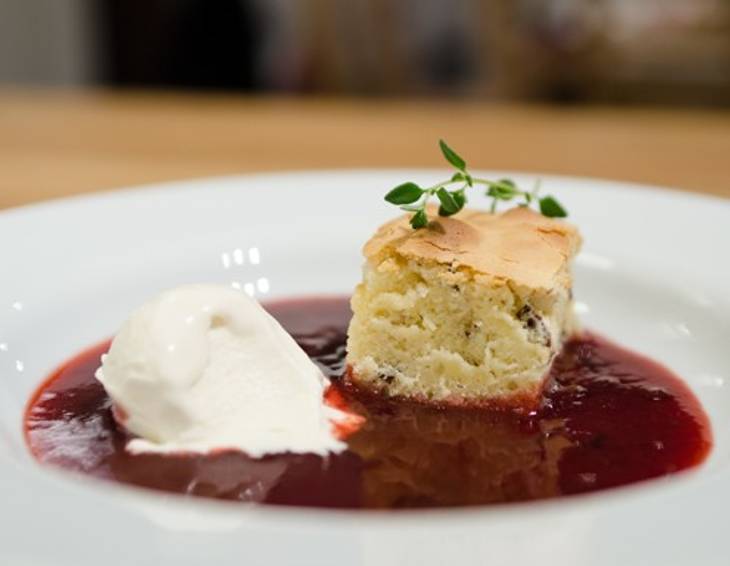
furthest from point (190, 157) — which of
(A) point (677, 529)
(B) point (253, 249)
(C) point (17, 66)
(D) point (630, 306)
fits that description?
(C) point (17, 66)

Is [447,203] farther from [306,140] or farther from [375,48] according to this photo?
[375,48]

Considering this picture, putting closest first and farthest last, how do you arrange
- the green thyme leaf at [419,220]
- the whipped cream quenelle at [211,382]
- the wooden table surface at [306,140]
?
the whipped cream quenelle at [211,382] → the green thyme leaf at [419,220] → the wooden table surface at [306,140]

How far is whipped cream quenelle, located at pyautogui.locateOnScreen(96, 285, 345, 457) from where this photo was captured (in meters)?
1.84

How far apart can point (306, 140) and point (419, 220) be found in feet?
7.49

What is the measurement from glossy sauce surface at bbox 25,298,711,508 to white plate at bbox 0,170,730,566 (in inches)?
2.4

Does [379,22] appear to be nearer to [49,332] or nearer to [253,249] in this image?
[253,249]

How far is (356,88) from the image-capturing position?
623 centimetres

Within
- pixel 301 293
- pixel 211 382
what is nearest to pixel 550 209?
pixel 301 293

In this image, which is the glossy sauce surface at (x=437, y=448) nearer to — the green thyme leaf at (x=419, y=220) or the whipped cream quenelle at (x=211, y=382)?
the whipped cream quenelle at (x=211, y=382)

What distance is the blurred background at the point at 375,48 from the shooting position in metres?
5.95

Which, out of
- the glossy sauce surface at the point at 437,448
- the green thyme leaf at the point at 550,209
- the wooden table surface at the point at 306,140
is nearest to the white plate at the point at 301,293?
the glossy sauce surface at the point at 437,448

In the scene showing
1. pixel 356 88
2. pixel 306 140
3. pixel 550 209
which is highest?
pixel 550 209

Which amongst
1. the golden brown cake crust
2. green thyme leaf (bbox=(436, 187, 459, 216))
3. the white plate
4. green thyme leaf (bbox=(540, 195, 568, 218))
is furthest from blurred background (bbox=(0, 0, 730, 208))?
green thyme leaf (bbox=(436, 187, 459, 216))

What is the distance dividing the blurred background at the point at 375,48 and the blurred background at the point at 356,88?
0.01m
